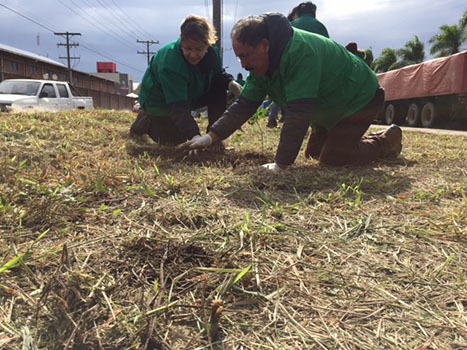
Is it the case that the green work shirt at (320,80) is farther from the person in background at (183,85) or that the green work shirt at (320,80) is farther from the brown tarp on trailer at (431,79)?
the brown tarp on trailer at (431,79)

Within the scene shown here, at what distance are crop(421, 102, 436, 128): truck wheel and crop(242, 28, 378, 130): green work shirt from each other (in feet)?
33.1

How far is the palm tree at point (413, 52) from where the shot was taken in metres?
37.3

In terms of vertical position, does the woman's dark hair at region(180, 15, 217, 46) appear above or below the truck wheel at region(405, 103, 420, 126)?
above

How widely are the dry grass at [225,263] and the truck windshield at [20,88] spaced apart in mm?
9293

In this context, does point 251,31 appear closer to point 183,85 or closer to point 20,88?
point 183,85

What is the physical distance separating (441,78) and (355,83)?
382 inches

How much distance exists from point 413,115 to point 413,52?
29983 millimetres

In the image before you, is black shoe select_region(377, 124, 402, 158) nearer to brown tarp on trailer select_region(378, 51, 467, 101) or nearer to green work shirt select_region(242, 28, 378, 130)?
green work shirt select_region(242, 28, 378, 130)

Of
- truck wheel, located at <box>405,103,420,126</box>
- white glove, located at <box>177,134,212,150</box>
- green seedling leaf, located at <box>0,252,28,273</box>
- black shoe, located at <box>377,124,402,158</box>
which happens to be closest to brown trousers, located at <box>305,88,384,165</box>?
black shoe, located at <box>377,124,402,158</box>

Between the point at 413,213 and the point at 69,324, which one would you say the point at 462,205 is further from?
the point at 69,324

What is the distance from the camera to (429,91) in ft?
36.6

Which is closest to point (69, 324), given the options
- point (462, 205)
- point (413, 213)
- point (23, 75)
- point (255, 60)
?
point (413, 213)

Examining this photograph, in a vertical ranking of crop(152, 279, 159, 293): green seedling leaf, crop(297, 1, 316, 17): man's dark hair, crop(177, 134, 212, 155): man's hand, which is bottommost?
crop(152, 279, 159, 293): green seedling leaf

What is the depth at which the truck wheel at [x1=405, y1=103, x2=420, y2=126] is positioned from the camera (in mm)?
12492
